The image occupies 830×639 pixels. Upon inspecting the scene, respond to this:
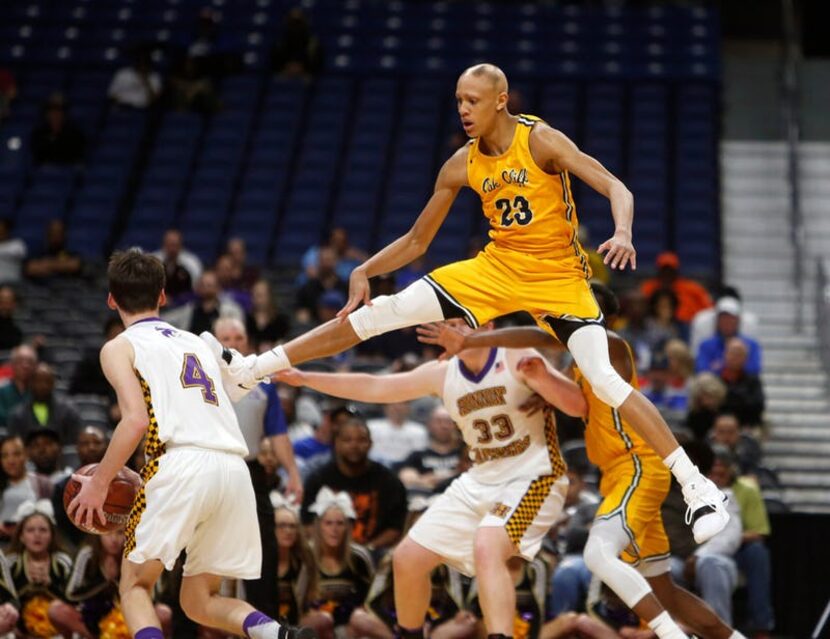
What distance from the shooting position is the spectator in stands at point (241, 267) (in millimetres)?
14156

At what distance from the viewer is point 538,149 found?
6789mm

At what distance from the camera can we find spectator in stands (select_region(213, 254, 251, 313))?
13719 millimetres

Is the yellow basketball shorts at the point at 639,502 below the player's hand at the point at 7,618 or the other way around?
the other way around

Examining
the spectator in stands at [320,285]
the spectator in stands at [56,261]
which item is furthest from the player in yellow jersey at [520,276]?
the spectator in stands at [56,261]

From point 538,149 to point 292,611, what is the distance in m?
3.77

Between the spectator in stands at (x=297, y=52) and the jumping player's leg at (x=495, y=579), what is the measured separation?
11.1 m

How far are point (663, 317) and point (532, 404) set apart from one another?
5.81 metres

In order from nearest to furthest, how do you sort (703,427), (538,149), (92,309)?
1. (538,149)
2. (703,427)
3. (92,309)

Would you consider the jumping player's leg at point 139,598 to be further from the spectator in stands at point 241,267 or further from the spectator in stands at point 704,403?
the spectator in stands at point 241,267

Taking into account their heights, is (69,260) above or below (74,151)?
below

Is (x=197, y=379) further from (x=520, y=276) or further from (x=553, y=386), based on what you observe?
(x=553, y=386)

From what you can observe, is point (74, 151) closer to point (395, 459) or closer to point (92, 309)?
point (92, 309)

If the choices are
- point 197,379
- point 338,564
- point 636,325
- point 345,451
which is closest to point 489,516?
point 197,379

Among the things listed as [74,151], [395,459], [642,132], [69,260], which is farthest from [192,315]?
[642,132]
